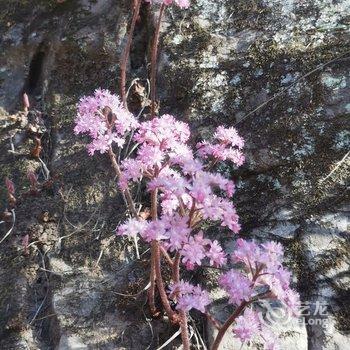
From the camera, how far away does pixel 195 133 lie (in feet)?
10.5

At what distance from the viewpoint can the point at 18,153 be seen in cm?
362

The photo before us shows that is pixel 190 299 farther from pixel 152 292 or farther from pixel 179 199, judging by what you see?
pixel 152 292

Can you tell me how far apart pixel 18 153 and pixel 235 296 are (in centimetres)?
228

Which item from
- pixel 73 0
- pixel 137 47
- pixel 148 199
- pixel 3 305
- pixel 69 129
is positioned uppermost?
pixel 73 0

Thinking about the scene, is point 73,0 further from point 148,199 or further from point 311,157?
point 311,157

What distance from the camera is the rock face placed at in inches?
104

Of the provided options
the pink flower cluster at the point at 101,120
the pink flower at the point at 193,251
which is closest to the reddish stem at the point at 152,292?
the pink flower at the point at 193,251

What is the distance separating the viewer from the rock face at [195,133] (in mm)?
2633

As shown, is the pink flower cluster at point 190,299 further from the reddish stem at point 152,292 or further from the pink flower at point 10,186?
the pink flower at point 10,186

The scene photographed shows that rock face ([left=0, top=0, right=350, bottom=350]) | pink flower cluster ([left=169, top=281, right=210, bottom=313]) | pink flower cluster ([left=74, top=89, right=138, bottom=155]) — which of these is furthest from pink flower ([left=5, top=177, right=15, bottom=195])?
pink flower cluster ([left=169, top=281, right=210, bottom=313])

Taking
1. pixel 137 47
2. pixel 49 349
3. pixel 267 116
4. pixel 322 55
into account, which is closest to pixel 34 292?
pixel 49 349

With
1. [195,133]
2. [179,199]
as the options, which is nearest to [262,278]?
[179,199]

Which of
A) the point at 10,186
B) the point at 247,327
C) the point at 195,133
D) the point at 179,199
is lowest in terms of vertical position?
the point at 247,327

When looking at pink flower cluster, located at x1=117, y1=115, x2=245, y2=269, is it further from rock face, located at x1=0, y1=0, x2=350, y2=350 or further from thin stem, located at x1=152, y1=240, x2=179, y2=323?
rock face, located at x1=0, y1=0, x2=350, y2=350
